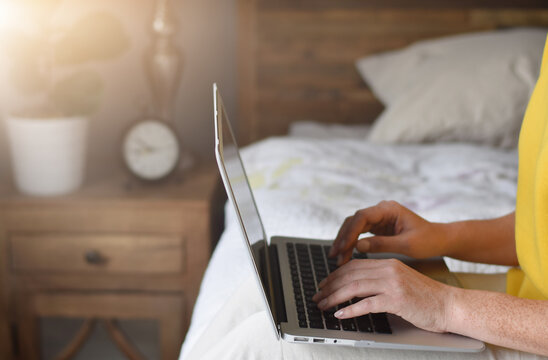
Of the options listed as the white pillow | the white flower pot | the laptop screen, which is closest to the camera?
the laptop screen

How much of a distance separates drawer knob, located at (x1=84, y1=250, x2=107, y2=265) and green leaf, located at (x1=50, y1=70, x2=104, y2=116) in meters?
0.37

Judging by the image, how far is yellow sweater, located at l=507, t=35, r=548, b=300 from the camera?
0.66 metres

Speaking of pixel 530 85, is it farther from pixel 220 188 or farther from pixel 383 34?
pixel 220 188

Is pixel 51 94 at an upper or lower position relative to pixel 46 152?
upper

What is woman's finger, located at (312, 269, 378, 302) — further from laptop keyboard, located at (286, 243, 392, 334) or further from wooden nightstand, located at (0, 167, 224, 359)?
wooden nightstand, located at (0, 167, 224, 359)

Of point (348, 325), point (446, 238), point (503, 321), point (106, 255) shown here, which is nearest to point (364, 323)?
point (348, 325)

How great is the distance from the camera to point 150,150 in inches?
65.9

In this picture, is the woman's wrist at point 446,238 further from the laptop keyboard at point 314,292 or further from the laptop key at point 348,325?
the laptop key at point 348,325

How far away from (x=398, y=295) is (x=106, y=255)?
1.11 m

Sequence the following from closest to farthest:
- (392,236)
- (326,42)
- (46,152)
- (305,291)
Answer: (305,291), (392,236), (46,152), (326,42)

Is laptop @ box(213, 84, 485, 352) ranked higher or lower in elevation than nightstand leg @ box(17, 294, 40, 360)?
higher

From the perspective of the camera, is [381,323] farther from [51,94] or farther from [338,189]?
[51,94]

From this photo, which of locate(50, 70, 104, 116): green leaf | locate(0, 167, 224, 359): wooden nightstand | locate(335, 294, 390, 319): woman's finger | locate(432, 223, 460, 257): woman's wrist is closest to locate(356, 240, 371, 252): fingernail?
locate(432, 223, 460, 257): woman's wrist

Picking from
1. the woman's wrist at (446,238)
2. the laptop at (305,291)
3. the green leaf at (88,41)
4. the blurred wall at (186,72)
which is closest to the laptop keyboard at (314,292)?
the laptop at (305,291)
